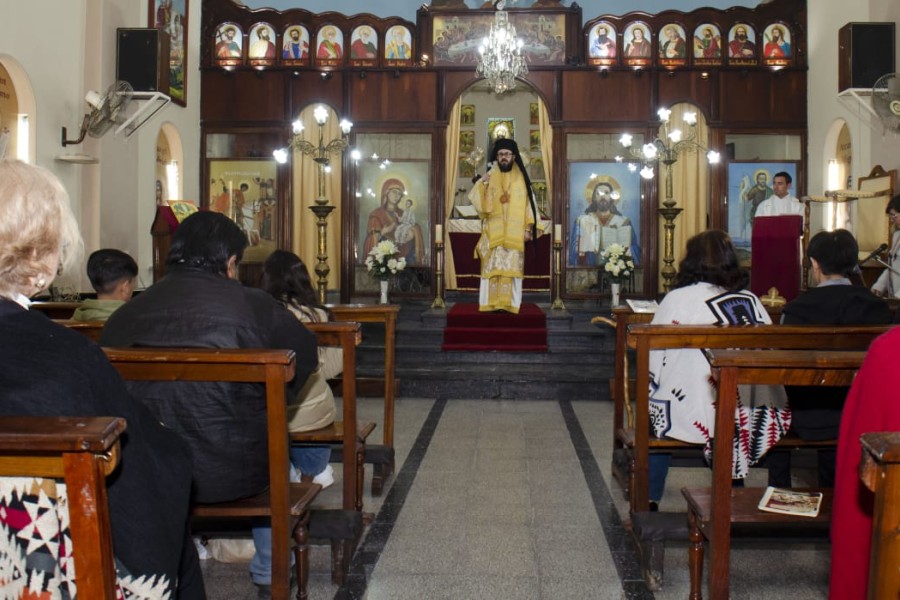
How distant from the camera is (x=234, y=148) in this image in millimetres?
14297

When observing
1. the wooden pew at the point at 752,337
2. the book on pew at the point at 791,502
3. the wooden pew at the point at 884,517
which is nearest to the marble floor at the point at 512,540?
the book on pew at the point at 791,502

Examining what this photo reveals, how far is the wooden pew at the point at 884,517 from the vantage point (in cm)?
165

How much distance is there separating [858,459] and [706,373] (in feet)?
6.92

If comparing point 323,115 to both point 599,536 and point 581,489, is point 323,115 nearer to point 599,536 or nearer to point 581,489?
point 581,489

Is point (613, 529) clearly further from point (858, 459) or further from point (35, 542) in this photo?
point (35, 542)

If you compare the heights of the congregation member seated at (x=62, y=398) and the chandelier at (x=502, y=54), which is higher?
the chandelier at (x=502, y=54)

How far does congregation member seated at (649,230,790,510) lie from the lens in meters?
4.16

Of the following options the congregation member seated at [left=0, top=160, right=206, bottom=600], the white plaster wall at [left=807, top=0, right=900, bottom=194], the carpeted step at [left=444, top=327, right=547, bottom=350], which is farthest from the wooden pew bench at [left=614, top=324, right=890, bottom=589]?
the white plaster wall at [left=807, top=0, right=900, bottom=194]

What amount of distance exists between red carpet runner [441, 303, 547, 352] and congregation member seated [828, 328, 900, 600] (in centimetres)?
767

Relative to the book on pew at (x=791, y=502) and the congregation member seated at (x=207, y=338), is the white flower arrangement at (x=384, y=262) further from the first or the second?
the book on pew at (x=791, y=502)

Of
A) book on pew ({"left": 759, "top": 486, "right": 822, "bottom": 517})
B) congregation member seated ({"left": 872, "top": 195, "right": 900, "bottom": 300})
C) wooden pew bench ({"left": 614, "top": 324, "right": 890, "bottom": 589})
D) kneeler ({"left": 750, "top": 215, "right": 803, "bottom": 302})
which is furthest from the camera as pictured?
kneeler ({"left": 750, "top": 215, "right": 803, "bottom": 302})

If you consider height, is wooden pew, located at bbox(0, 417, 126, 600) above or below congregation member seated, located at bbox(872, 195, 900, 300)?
below

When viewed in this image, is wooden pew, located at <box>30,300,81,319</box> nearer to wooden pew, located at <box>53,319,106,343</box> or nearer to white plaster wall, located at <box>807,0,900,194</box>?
wooden pew, located at <box>53,319,106,343</box>

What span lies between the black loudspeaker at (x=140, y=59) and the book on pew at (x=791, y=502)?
9.51 m
